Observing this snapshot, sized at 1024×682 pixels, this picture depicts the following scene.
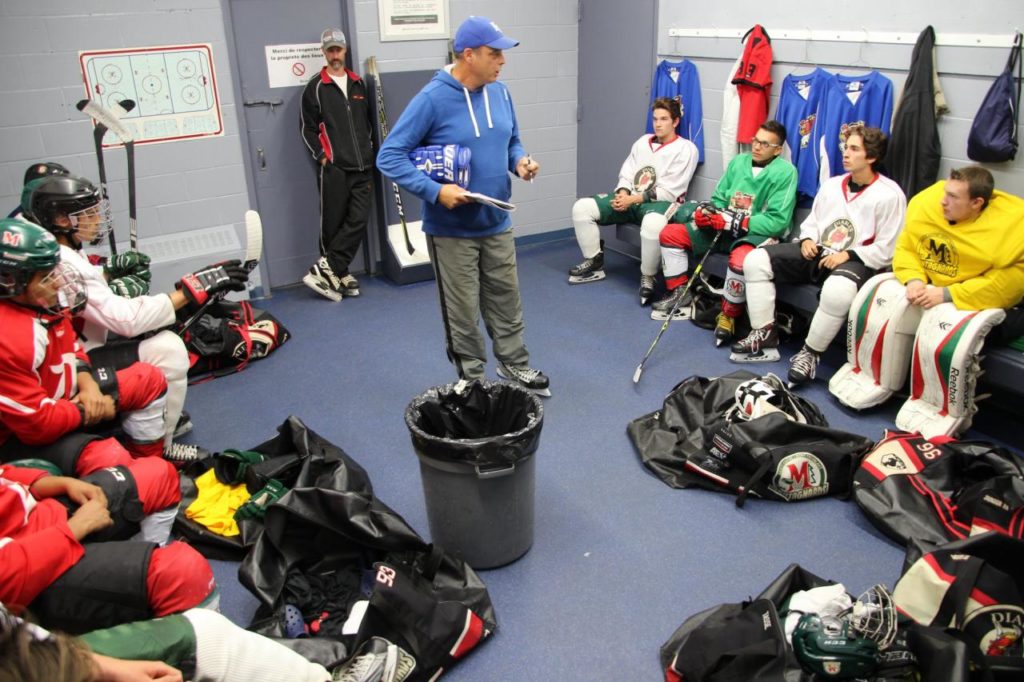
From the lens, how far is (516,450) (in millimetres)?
2457

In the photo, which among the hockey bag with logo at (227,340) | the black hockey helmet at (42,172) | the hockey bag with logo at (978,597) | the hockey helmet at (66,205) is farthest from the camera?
the hockey bag with logo at (227,340)

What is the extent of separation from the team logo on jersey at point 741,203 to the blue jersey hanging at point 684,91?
628 mm

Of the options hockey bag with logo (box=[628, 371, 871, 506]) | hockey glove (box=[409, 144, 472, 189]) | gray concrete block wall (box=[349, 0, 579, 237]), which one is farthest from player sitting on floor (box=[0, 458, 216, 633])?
gray concrete block wall (box=[349, 0, 579, 237])

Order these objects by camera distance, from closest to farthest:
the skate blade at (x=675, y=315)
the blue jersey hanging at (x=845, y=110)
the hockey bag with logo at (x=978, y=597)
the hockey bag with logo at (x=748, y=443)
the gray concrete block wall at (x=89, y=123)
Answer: the hockey bag with logo at (x=978, y=597) → the hockey bag with logo at (x=748, y=443) → the blue jersey hanging at (x=845, y=110) → the gray concrete block wall at (x=89, y=123) → the skate blade at (x=675, y=315)

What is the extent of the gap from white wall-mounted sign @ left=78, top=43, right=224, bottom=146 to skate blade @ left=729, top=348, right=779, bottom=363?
132 inches

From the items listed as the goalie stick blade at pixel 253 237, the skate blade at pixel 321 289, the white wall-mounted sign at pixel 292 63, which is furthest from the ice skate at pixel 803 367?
the white wall-mounted sign at pixel 292 63

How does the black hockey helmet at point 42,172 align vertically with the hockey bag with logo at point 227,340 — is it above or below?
above

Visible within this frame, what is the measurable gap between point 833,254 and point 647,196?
1512mm

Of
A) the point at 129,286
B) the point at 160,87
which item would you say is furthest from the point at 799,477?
the point at 160,87

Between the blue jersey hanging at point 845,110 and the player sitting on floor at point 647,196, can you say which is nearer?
the blue jersey hanging at point 845,110

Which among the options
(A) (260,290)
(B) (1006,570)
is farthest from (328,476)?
(A) (260,290)

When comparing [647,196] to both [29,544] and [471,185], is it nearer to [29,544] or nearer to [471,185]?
[471,185]

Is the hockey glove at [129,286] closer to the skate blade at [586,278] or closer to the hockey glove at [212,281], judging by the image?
the hockey glove at [212,281]

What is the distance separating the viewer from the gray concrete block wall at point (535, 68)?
534cm
